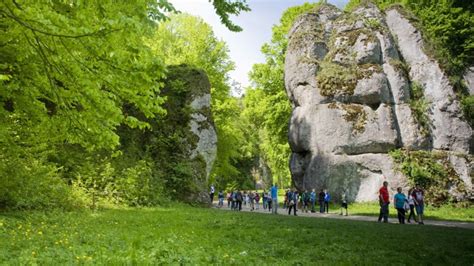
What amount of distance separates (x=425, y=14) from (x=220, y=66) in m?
19.3

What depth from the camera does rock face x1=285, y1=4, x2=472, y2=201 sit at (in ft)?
95.0

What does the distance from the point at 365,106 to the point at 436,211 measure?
9480 millimetres

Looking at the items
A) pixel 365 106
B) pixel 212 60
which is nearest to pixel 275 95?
pixel 212 60

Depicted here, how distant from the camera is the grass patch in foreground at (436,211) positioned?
71.2 feet

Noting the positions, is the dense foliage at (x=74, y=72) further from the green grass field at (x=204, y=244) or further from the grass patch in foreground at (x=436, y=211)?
the grass patch in foreground at (x=436, y=211)

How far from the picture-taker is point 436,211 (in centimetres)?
2431

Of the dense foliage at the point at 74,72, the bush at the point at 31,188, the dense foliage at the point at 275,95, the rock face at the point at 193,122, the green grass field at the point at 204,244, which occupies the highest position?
the dense foliage at the point at 275,95

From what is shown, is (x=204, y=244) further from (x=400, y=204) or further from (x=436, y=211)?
(x=436, y=211)

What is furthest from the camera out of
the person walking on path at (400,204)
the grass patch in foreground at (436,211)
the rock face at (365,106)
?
the rock face at (365,106)

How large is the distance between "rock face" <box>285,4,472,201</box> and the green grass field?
16405 mm

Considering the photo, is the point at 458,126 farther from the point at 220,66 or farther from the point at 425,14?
the point at 220,66

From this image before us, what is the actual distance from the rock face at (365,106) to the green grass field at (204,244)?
53.8 ft

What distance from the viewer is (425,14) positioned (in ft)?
110

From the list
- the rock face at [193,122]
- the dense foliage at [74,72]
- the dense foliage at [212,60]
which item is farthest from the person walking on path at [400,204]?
the dense foliage at [212,60]
